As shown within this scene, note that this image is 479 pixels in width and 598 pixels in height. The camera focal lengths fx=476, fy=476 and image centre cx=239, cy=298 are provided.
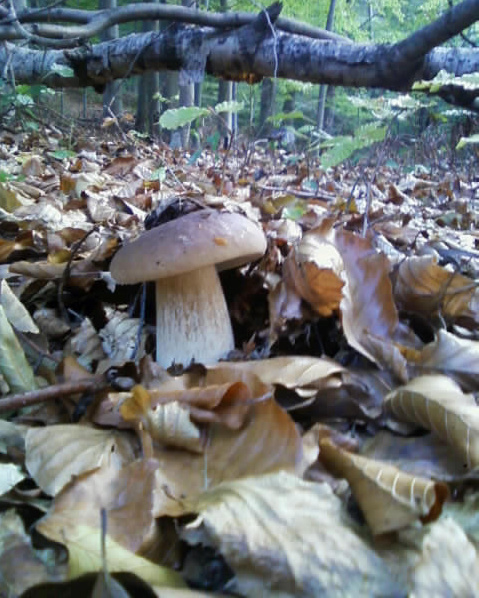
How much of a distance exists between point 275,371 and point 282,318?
0.33 metres

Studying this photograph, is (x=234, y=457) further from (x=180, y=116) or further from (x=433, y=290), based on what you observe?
(x=180, y=116)

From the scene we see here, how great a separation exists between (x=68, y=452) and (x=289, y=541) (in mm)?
559

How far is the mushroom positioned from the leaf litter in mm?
115

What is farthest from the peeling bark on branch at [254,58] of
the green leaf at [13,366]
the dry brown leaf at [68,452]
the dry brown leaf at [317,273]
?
the dry brown leaf at [68,452]

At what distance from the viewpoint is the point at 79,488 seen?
0.89 metres

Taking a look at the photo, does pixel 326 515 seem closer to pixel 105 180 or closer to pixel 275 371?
pixel 275 371

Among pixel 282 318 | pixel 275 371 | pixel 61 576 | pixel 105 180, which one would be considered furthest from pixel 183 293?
pixel 105 180

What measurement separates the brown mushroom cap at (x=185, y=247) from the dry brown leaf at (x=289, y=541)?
2.50 ft

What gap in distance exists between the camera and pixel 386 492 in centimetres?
78

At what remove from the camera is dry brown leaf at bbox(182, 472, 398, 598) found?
0.67m

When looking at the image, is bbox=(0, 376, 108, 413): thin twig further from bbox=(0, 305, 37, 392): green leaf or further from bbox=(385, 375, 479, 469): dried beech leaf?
bbox=(385, 375, 479, 469): dried beech leaf

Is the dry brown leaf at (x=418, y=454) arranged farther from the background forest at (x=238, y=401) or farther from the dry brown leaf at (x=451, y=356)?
the dry brown leaf at (x=451, y=356)

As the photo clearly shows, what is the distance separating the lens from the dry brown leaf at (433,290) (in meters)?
1.58

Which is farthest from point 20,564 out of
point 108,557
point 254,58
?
point 254,58
